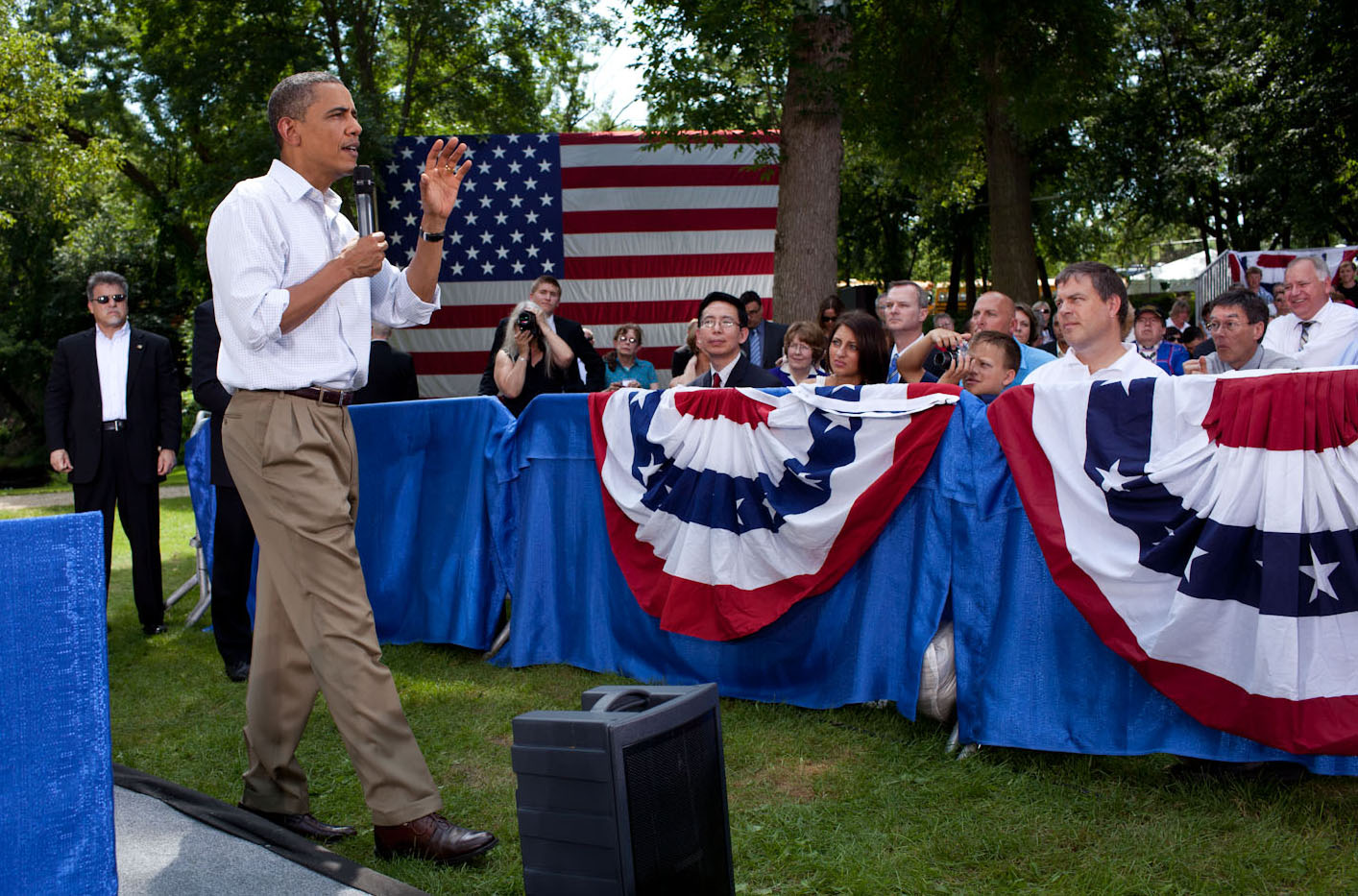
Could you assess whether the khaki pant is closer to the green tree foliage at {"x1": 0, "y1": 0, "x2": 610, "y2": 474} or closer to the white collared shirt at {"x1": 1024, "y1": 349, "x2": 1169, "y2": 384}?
the white collared shirt at {"x1": 1024, "y1": 349, "x2": 1169, "y2": 384}

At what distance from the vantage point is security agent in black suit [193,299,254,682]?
240 inches

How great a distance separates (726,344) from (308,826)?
3131 mm

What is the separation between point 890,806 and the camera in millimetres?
3832

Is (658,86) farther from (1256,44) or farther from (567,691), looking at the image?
(1256,44)

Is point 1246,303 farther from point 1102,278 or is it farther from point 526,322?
point 526,322

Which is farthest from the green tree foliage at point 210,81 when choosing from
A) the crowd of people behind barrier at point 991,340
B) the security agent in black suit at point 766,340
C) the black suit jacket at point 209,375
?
the crowd of people behind barrier at point 991,340

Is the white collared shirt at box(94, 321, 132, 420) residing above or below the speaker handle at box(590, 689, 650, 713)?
above

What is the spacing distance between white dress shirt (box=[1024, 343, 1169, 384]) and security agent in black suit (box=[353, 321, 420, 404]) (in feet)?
13.8

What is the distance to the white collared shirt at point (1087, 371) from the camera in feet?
14.9

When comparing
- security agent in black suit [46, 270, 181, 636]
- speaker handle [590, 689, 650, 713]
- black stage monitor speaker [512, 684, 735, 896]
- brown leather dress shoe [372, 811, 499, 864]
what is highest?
security agent in black suit [46, 270, 181, 636]

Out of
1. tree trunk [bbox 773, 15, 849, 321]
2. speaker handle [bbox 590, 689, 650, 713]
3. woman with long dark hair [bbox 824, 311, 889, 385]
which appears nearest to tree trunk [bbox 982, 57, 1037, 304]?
tree trunk [bbox 773, 15, 849, 321]

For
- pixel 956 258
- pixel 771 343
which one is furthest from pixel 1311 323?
pixel 956 258

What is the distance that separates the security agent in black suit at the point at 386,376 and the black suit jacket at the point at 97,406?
117 centimetres

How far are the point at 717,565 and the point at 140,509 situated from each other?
4.09 m
